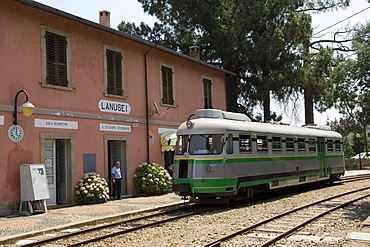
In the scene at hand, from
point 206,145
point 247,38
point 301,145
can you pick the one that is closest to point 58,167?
point 206,145

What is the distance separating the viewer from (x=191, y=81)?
23906 mm

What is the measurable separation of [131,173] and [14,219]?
6943mm

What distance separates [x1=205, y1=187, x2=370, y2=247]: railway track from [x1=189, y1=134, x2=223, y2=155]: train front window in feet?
9.89

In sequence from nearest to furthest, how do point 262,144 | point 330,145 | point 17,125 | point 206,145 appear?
1. point 17,125
2. point 206,145
3. point 262,144
4. point 330,145

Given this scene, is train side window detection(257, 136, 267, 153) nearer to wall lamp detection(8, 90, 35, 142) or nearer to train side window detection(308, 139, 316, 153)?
train side window detection(308, 139, 316, 153)

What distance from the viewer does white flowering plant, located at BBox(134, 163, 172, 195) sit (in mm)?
19000

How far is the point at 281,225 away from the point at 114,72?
10.1 m

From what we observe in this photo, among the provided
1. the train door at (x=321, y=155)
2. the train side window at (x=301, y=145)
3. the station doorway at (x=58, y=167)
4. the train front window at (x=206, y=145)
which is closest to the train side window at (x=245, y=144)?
the train front window at (x=206, y=145)

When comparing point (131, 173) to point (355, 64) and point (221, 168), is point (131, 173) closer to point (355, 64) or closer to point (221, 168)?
point (221, 168)

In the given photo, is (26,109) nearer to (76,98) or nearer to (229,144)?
(76,98)

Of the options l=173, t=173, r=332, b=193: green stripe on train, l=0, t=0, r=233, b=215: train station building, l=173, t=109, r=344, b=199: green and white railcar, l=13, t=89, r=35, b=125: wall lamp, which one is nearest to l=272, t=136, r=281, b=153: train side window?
l=173, t=109, r=344, b=199: green and white railcar

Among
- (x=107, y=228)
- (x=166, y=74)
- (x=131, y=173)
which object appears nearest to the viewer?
(x=107, y=228)

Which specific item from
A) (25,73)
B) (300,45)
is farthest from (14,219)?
(300,45)

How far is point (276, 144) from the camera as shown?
1786 centimetres
